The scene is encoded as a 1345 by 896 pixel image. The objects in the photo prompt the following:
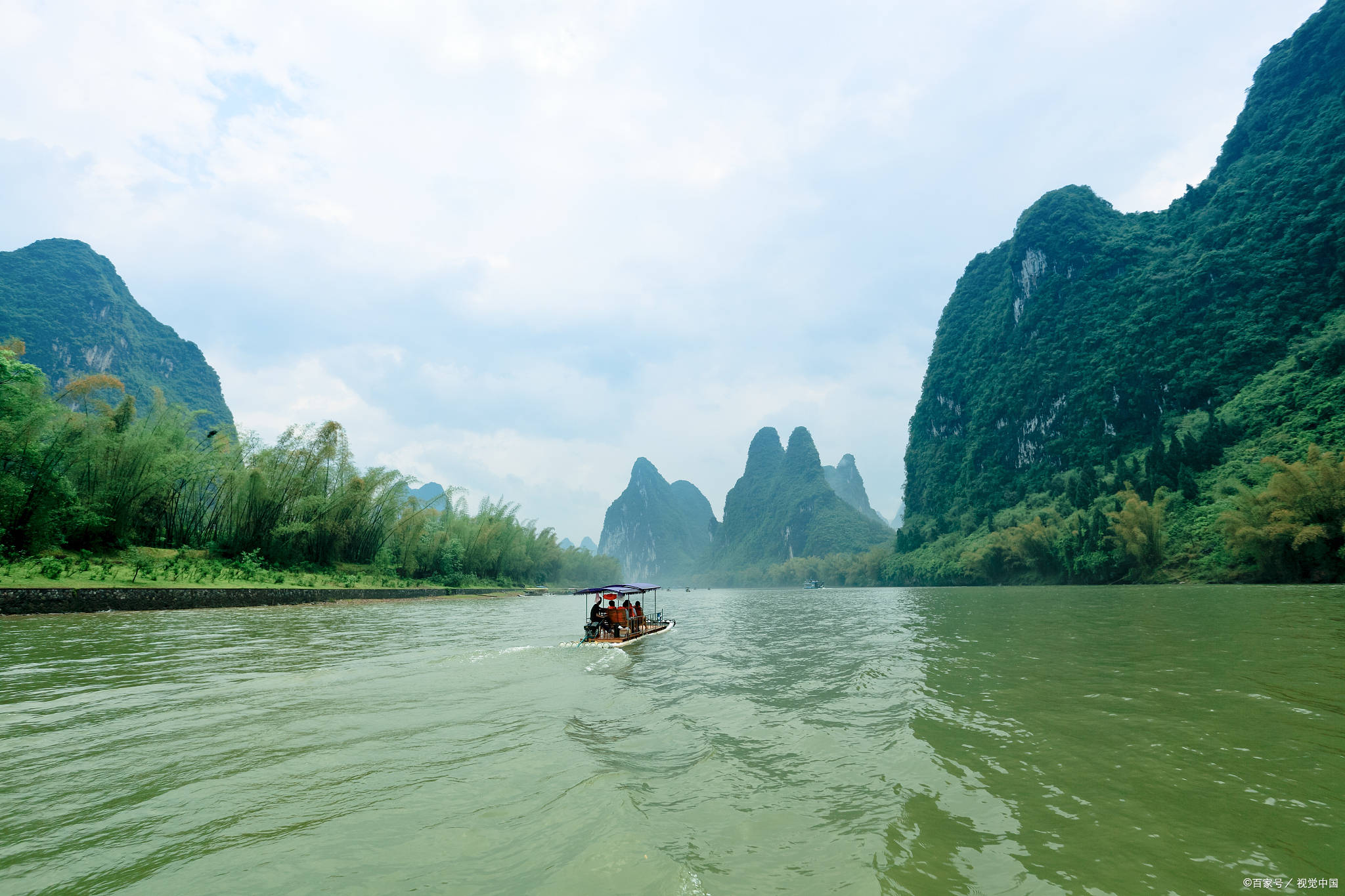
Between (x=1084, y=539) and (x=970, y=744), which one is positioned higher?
(x=1084, y=539)

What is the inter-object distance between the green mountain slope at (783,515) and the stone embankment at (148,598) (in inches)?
4195

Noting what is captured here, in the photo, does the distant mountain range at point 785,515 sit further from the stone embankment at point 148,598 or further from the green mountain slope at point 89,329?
the green mountain slope at point 89,329

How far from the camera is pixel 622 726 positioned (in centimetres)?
649

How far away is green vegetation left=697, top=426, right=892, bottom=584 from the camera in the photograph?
127 m

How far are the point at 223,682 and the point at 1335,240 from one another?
81159mm

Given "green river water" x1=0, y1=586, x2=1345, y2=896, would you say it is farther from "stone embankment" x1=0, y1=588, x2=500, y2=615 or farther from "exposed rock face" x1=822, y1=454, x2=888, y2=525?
"exposed rock face" x1=822, y1=454, x2=888, y2=525

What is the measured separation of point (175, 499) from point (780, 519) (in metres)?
133

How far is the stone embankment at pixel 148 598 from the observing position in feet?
44.2

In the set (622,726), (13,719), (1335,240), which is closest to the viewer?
(13,719)

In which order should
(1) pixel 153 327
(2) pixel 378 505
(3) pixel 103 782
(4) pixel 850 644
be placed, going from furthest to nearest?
(1) pixel 153 327 → (2) pixel 378 505 → (4) pixel 850 644 → (3) pixel 103 782

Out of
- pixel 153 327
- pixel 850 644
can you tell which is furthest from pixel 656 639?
pixel 153 327

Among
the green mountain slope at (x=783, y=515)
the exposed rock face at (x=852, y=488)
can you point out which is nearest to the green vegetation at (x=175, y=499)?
the green mountain slope at (x=783, y=515)

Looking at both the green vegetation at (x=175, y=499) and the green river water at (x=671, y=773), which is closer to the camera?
the green river water at (x=671, y=773)

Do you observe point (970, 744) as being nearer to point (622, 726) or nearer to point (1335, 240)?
point (622, 726)
